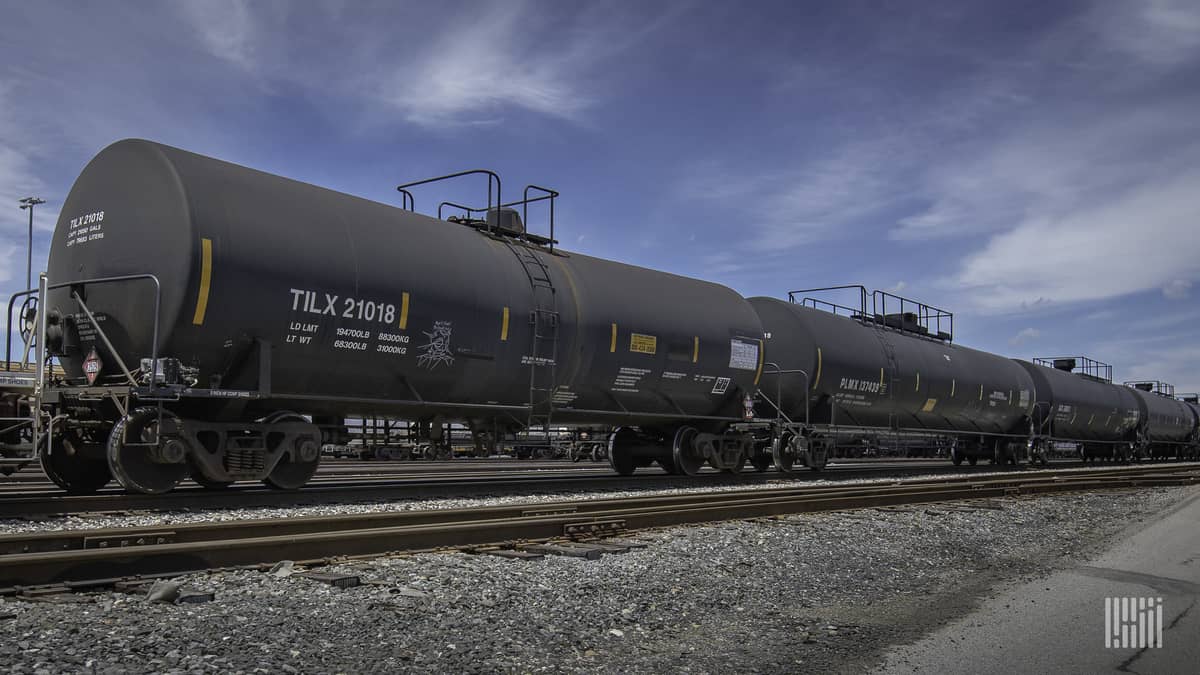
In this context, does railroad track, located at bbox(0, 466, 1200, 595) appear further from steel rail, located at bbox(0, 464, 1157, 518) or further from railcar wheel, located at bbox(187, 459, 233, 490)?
railcar wheel, located at bbox(187, 459, 233, 490)

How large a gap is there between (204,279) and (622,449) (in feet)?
31.7

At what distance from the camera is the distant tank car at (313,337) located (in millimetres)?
9883

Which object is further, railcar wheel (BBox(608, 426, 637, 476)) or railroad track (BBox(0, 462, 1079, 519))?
railcar wheel (BBox(608, 426, 637, 476))

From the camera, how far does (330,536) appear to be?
6.84m

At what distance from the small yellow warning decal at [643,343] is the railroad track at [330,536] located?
345 centimetres

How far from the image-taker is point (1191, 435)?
4669 cm

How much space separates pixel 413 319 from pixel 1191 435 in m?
47.8

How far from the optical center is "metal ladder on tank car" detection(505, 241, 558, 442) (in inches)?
528

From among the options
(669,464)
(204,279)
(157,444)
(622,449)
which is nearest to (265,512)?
(157,444)

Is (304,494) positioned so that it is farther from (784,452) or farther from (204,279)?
(784,452)

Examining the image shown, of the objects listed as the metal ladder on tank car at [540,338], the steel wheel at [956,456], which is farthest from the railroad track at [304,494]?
the steel wheel at [956,456]

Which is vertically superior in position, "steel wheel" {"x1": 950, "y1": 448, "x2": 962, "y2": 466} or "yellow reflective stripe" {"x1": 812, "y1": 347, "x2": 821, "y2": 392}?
"yellow reflective stripe" {"x1": 812, "y1": 347, "x2": 821, "y2": 392}

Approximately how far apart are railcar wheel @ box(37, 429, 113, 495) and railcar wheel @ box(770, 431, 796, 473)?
457 inches

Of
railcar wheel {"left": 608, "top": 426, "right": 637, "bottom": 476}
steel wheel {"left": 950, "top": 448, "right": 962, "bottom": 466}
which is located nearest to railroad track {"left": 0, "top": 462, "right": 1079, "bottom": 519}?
railcar wheel {"left": 608, "top": 426, "right": 637, "bottom": 476}
